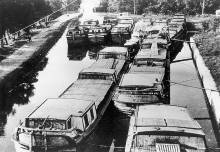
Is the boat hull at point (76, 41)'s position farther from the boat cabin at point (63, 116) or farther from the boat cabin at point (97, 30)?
the boat cabin at point (63, 116)

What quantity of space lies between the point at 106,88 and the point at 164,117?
743 cm

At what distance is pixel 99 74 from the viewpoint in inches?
899

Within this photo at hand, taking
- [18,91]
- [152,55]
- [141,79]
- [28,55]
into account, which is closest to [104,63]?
[152,55]

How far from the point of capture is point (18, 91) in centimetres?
2794

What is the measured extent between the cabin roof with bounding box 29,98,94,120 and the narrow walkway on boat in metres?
4.92

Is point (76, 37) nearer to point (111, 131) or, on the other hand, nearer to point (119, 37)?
point (119, 37)

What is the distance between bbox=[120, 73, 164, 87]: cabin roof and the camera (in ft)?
64.7

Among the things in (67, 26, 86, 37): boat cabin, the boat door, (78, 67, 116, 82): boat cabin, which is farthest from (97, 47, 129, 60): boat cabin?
(67, 26, 86, 37): boat cabin

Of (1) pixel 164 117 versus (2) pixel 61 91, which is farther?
(2) pixel 61 91

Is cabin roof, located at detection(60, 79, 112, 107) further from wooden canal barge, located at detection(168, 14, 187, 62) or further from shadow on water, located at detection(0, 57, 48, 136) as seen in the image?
wooden canal barge, located at detection(168, 14, 187, 62)

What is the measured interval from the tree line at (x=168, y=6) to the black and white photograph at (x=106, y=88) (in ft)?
10.7

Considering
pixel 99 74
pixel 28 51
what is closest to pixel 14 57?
pixel 28 51

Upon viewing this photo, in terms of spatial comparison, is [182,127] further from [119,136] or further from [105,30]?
[105,30]

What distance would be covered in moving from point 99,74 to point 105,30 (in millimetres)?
22536
